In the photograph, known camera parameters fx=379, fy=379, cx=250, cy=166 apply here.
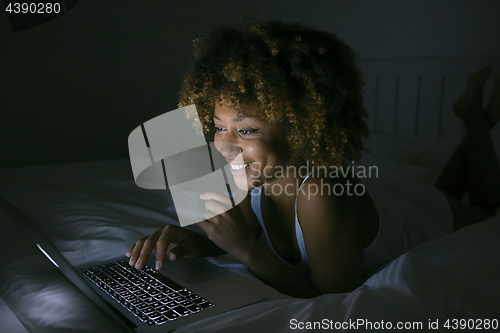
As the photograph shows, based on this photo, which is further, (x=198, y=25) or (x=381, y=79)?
(x=198, y=25)

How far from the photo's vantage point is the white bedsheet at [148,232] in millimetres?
467

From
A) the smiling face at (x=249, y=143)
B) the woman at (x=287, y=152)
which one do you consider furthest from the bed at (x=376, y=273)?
the smiling face at (x=249, y=143)

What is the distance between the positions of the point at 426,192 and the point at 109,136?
162 centimetres

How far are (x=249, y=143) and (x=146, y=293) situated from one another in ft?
1.21

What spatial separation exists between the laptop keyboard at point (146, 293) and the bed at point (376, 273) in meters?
0.04

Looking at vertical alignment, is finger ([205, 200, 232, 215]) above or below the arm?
above

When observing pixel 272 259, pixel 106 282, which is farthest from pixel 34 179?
pixel 272 259

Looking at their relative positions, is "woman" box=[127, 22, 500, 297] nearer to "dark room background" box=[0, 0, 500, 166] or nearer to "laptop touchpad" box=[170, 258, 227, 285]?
"laptop touchpad" box=[170, 258, 227, 285]

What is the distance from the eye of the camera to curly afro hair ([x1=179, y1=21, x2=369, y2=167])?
0.79 meters

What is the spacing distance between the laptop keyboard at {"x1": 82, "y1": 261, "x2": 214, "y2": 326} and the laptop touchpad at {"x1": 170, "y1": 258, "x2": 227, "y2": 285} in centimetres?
3

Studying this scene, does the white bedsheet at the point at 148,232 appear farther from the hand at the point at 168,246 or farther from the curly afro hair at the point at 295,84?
the curly afro hair at the point at 295,84

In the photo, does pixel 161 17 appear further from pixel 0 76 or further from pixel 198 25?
pixel 0 76

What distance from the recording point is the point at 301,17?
1.93 meters

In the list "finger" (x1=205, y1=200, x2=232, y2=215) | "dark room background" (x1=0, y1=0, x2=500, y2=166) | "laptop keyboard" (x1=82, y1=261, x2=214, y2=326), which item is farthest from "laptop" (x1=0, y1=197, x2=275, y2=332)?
"dark room background" (x1=0, y1=0, x2=500, y2=166)
